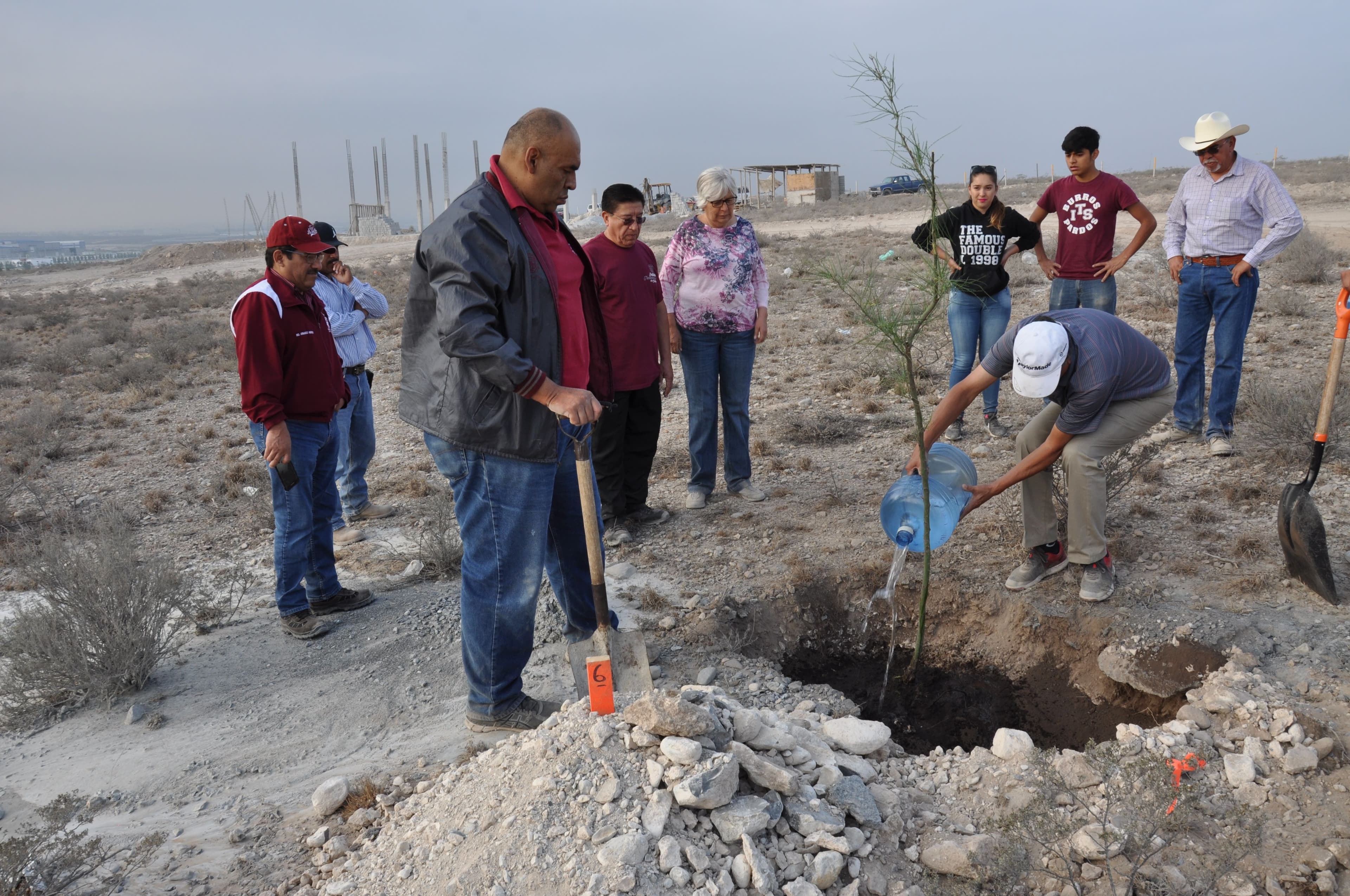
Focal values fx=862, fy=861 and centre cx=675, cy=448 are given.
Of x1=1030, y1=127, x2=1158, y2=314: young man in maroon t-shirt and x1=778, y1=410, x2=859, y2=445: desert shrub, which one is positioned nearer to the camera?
x1=1030, y1=127, x2=1158, y2=314: young man in maroon t-shirt

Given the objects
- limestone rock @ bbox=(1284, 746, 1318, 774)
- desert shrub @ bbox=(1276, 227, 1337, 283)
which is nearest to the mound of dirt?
desert shrub @ bbox=(1276, 227, 1337, 283)

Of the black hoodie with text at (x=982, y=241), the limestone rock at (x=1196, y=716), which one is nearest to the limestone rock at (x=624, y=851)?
the limestone rock at (x=1196, y=716)

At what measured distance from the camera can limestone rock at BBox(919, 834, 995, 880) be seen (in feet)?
7.93

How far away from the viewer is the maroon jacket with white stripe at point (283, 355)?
3.66 m

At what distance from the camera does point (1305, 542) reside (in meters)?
3.67

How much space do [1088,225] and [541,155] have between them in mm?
4201

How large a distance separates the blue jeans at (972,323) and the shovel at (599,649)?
3.48 metres

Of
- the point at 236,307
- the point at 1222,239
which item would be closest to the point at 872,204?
the point at 1222,239

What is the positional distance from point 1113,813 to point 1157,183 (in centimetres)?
3537

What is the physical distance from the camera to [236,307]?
12.3 ft

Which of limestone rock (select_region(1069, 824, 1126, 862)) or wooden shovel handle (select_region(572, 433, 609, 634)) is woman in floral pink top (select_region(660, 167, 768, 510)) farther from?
limestone rock (select_region(1069, 824, 1126, 862))

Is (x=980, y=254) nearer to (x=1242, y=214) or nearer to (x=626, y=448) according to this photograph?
(x=1242, y=214)

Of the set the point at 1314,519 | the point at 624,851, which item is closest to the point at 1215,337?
the point at 1314,519

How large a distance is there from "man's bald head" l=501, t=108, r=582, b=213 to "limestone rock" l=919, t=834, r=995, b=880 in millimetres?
2278
